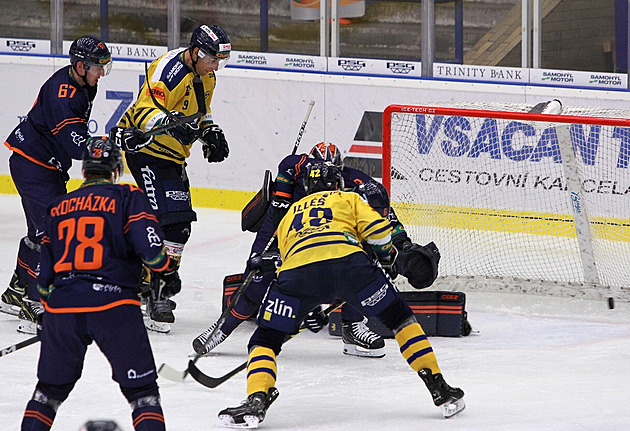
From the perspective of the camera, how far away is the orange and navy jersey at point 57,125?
5094mm

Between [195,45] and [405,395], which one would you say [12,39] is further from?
[405,395]

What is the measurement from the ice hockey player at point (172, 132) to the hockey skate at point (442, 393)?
5.38 feet

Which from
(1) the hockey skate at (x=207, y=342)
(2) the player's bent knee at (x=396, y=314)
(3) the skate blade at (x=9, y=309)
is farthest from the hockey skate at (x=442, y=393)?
(3) the skate blade at (x=9, y=309)

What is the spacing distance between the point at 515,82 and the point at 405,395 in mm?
3579

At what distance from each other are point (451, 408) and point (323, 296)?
580mm

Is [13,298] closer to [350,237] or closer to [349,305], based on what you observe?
[349,305]

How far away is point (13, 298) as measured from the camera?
18.5 feet

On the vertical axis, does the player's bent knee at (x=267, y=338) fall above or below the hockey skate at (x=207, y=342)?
above

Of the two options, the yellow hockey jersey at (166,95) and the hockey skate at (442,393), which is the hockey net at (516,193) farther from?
the hockey skate at (442,393)

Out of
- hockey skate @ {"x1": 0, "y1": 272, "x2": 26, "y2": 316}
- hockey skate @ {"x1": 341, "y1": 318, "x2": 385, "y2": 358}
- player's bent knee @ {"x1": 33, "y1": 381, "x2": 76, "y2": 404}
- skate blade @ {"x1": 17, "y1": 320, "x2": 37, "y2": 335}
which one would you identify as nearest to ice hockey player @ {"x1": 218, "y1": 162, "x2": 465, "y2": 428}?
player's bent knee @ {"x1": 33, "y1": 381, "x2": 76, "y2": 404}

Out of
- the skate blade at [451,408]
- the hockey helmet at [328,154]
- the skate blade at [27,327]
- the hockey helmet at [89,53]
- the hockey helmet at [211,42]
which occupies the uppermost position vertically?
the hockey helmet at [211,42]

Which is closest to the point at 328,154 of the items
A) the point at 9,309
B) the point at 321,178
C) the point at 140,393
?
the point at 321,178

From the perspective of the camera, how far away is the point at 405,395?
4.42 m

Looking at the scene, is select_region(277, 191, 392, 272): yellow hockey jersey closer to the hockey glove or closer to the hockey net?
the hockey glove
